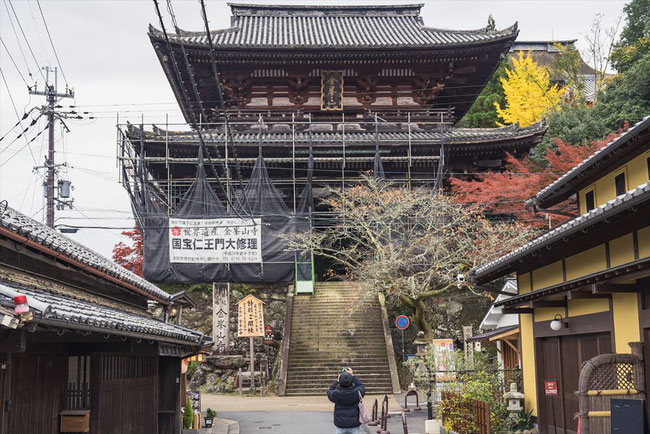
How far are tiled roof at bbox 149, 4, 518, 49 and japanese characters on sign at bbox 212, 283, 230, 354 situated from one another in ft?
36.0

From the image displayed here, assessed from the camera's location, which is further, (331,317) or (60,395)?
(331,317)

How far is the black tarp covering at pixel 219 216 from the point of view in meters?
32.1

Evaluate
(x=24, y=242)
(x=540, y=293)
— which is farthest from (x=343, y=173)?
(x=24, y=242)

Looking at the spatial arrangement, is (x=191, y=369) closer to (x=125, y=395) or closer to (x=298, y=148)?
(x=298, y=148)

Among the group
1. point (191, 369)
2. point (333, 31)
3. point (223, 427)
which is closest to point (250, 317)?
point (191, 369)

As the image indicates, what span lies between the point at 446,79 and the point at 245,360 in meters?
17.2

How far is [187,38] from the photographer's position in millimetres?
34344

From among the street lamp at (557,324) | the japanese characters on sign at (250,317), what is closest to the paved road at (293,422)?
the japanese characters on sign at (250,317)

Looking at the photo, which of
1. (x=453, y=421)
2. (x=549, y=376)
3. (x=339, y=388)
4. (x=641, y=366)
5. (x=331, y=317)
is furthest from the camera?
(x=331, y=317)

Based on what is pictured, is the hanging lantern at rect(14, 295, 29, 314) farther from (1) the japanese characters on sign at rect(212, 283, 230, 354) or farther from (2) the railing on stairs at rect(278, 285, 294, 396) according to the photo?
(1) the japanese characters on sign at rect(212, 283, 230, 354)

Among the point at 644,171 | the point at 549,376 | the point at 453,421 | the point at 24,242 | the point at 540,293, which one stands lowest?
the point at 453,421

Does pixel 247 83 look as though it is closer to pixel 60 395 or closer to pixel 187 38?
pixel 187 38

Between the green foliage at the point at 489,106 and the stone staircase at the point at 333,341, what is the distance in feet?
70.6

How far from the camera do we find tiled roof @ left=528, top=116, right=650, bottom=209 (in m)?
11.5
